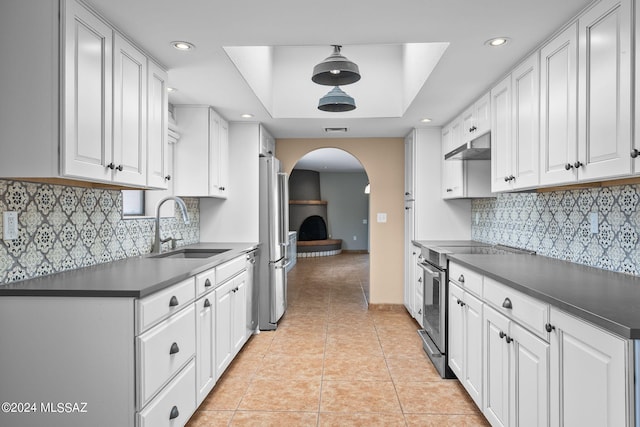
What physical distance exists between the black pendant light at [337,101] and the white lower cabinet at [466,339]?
59.5 inches

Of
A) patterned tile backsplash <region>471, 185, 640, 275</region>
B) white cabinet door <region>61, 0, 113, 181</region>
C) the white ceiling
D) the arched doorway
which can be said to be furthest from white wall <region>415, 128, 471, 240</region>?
the arched doorway

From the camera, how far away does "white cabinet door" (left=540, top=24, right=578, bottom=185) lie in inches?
81.3

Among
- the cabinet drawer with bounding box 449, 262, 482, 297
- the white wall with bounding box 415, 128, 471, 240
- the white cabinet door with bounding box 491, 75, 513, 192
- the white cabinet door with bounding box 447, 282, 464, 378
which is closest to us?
the cabinet drawer with bounding box 449, 262, 482, 297

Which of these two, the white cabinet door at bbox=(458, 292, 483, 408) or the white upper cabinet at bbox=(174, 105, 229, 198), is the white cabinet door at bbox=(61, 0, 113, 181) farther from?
the white cabinet door at bbox=(458, 292, 483, 408)

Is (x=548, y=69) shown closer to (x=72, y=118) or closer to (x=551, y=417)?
(x=551, y=417)

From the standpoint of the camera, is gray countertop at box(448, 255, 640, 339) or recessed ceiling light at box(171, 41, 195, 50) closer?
gray countertop at box(448, 255, 640, 339)

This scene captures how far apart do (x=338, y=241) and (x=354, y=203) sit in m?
1.26

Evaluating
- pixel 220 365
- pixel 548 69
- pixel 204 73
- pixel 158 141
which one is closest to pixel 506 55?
pixel 548 69

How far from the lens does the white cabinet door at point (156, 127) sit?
2527 millimetres

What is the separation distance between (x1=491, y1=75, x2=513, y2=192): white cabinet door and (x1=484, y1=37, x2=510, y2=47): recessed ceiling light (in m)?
0.50

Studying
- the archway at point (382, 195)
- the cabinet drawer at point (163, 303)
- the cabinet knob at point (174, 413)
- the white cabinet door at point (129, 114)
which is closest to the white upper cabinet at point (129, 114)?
the white cabinet door at point (129, 114)

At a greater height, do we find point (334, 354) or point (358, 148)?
point (358, 148)

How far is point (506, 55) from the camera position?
2.54 m

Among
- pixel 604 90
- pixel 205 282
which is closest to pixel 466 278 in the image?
pixel 604 90
